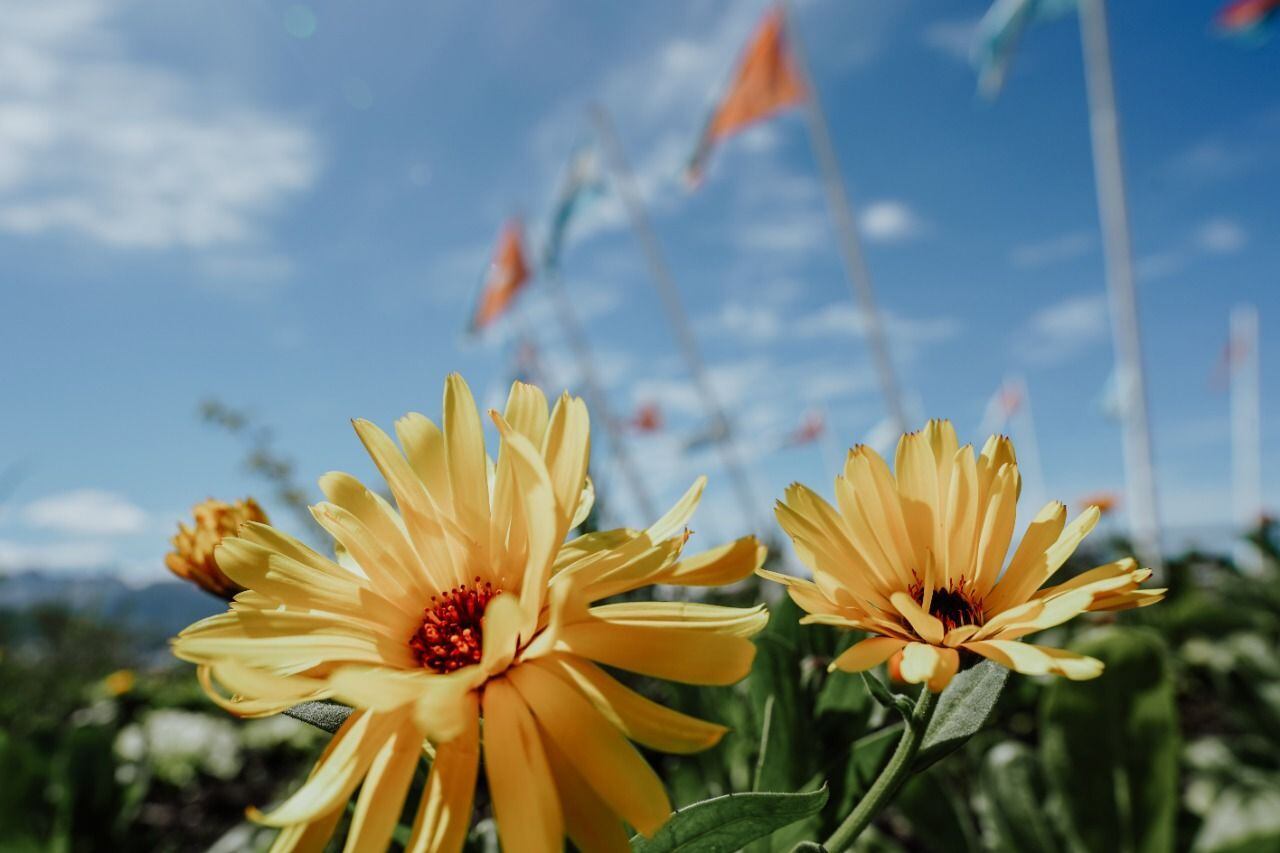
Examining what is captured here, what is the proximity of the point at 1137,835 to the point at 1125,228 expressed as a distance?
671 cm

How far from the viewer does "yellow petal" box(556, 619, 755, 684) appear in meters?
0.40

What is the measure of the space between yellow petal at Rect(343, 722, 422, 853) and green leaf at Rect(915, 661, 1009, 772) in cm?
29

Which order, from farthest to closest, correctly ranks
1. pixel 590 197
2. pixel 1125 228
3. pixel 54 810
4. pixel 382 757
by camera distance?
pixel 590 197
pixel 1125 228
pixel 54 810
pixel 382 757

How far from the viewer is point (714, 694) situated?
815mm

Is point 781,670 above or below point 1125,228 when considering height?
below

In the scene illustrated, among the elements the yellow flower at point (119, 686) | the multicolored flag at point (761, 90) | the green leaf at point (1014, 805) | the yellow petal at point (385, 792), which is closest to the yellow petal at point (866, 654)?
the yellow petal at point (385, 792)

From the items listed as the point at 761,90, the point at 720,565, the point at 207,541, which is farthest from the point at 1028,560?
the point at 761,90

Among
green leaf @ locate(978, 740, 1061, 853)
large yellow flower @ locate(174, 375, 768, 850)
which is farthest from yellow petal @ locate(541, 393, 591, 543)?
green leaf @ locate(978, 740, 1061, 853)

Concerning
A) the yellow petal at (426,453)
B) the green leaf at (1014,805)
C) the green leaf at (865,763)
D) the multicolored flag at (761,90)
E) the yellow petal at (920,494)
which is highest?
the multicolored flag at (761,90)

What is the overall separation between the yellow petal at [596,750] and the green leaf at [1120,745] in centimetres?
126

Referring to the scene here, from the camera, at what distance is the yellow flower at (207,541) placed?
2.32ft

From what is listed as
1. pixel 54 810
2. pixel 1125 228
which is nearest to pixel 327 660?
pixel 54 810

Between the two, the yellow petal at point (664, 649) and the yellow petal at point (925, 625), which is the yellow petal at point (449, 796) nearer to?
the yellow petal at point (664, 649)

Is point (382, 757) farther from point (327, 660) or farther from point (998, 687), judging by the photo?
point (998, 687)
